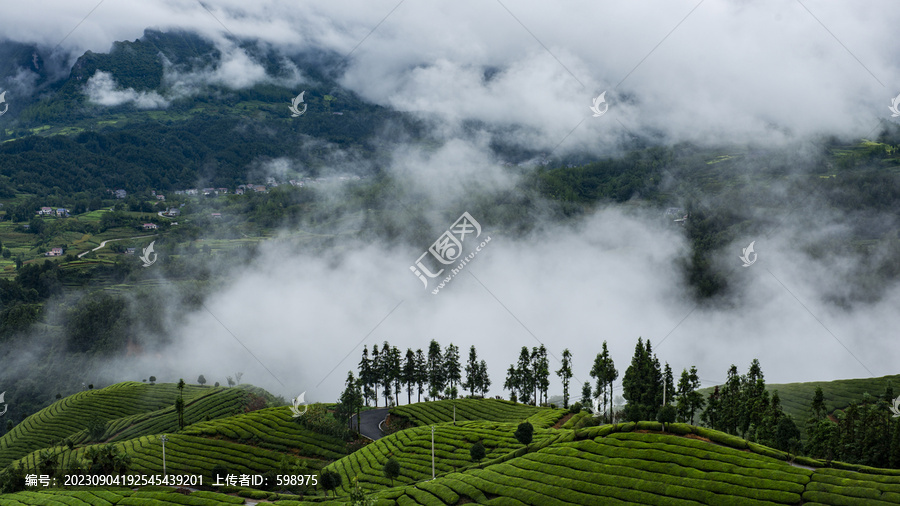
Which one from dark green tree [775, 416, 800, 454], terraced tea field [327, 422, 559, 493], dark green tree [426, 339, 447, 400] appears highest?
dark green tree [426, 339, 447, 400]

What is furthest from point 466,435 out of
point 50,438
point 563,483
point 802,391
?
point 50,438

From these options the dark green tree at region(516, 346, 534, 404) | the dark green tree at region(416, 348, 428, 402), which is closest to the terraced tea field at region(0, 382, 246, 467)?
the dark green tree at region(416, 348, 428, 402)

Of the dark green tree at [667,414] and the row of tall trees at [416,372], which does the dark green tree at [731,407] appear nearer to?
the dark green tree at [667,414]

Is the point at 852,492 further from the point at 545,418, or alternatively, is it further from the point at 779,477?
the point at 545,418

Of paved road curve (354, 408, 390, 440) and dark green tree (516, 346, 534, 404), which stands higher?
dark green tree (516, 346, 534, 404)

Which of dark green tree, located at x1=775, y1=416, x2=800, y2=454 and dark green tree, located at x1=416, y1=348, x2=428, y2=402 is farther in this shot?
dark green tree, located at x1=416, y1=348, x2=428, y2=402

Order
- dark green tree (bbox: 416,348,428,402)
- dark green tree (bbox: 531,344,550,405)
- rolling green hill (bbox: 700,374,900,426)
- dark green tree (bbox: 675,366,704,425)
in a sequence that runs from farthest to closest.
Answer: dark green tree (bbox: 416,348,428,402) < dark green tree (bbox: 531,344,550,405) < rolling green hill (bbox: 700,374,900,426) < dark green tree (bbox: 675,366,704,425)

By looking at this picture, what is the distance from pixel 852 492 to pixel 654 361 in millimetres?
54513

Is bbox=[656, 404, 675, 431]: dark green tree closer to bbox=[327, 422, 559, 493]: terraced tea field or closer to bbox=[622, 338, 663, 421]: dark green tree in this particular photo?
bbox=[327, 422, 559, 493]: terraced tea field

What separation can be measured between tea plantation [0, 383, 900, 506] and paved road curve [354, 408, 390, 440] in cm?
496

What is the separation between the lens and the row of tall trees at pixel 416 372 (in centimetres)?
13388

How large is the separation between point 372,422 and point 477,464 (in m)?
51.3

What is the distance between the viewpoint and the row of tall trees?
5271 inches

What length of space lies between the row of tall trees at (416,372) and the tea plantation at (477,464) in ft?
46.6
